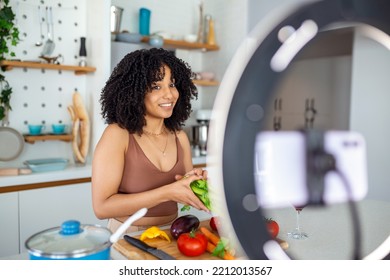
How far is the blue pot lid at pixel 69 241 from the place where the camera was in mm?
440

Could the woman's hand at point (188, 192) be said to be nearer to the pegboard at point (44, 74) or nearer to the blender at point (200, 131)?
the pegboard at point (44, 74)

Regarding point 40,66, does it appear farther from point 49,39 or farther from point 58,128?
point 58,128

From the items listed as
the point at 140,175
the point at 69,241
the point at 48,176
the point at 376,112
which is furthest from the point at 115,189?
the point at 48,176

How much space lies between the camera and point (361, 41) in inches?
12.0

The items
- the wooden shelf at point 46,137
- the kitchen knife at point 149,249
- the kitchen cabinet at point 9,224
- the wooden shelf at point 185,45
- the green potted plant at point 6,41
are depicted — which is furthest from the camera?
A: the wooden shelf at point 185,45

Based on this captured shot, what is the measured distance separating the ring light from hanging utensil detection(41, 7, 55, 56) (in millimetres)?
1913

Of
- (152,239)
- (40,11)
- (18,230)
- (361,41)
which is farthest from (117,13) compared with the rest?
(361,41)

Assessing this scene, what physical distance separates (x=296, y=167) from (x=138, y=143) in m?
0.79

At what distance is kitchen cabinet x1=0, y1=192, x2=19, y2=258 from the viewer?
1.60 metres

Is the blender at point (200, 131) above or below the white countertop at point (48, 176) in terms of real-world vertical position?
above

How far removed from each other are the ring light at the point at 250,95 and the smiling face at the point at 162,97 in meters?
0.73

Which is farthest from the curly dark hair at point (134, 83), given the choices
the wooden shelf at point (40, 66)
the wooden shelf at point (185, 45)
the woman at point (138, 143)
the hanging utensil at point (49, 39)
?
the wooden shelf at point (185, 45)

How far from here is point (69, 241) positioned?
0.47 metres

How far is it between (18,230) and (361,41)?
1.67m
